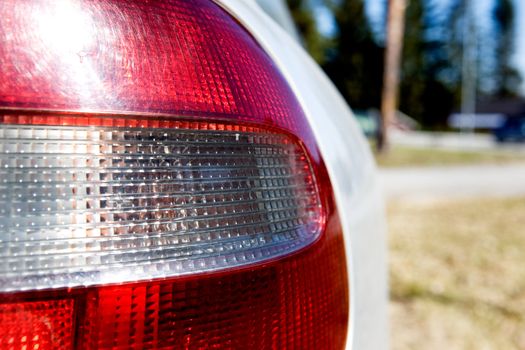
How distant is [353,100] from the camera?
40.8 m

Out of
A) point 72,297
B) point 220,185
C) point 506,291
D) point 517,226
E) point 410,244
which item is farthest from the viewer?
point 517,226

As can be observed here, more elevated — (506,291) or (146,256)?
(146,256)

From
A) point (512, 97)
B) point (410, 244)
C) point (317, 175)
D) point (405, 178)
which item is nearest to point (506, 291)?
point (410, 244)

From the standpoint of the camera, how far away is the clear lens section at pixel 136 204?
0.58m

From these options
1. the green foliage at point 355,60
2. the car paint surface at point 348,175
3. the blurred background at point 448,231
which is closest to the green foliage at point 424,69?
the green foliage at point 355,60

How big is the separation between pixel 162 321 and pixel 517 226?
16.3ft

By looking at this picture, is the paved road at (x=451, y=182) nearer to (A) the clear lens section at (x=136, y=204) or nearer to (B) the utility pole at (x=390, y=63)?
(B) the utility pole at (x=390, y=63)

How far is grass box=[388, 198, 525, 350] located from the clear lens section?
1.96 meters

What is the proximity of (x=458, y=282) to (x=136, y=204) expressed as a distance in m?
2.97

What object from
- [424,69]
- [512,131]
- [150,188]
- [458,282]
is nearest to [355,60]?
[424,69]

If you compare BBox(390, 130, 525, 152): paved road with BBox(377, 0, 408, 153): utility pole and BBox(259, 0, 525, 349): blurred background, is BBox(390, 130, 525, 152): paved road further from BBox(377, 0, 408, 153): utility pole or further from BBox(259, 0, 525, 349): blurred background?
BBox(377, 0, 408, 153): utility pole

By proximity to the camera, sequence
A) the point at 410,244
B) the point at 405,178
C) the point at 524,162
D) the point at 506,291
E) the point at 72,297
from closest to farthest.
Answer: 1. the point at 72,297
2. the point at 506,291
3. the point at 410,244
4. the point at 405,178
5. the point at 524,162

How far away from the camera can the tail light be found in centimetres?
58

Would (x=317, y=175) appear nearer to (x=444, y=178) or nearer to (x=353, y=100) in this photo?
(x=444, y=178)
